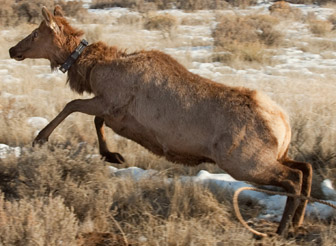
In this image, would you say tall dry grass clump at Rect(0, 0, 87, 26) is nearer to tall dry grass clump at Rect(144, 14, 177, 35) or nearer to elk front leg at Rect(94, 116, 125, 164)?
tall dry grass clump at Rect(144, 14, 177, 35)

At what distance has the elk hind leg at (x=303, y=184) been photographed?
179 inches

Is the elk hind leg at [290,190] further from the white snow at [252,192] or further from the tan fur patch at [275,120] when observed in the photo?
the white snow at [252,192]

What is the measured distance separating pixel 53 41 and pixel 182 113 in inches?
88.6

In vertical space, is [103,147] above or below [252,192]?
above

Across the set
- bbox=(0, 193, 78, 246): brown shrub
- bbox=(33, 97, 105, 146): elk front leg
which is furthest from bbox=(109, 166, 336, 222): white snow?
bbox=(0, 193, 78, 246): brown shrub

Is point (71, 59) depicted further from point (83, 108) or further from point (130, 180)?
point (130, 180)

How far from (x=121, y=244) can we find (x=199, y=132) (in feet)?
4.94

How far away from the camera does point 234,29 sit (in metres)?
15.9

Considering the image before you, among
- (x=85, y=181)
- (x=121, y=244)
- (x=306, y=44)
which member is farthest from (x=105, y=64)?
(x=306, y=44)

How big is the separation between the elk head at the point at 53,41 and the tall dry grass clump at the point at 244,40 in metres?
8.06

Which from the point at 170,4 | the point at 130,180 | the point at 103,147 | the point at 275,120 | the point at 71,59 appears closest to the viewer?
the point at 275,120

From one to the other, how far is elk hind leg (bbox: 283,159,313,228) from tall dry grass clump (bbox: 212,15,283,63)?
8545 mm

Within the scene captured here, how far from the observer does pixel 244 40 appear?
51.0 ft

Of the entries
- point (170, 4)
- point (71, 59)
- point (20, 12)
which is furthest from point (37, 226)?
point (170, 4)
